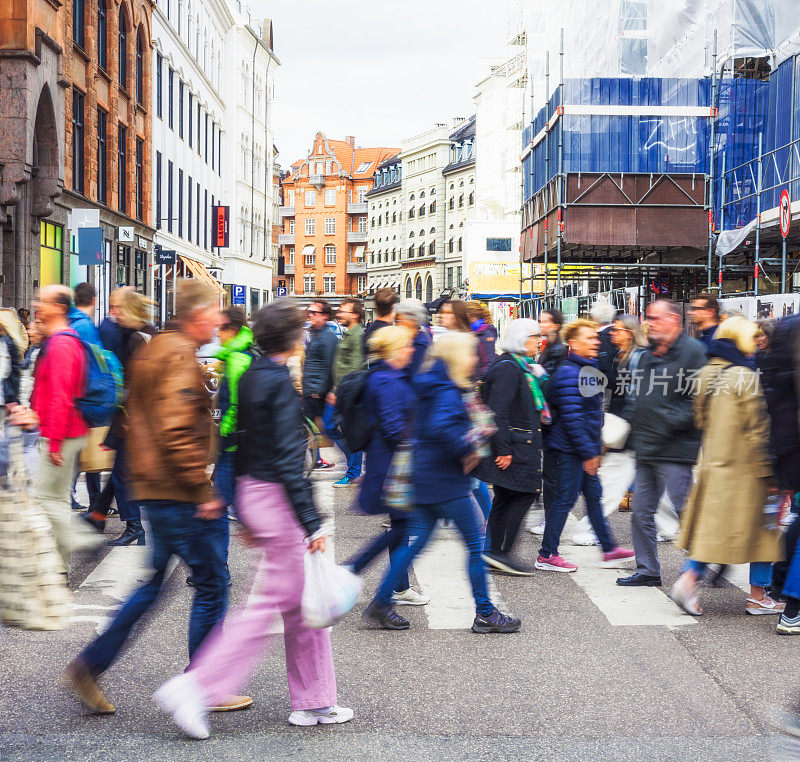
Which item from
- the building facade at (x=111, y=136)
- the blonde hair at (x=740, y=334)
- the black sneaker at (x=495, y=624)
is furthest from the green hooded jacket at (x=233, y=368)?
the building facade at (x=111, y=136)

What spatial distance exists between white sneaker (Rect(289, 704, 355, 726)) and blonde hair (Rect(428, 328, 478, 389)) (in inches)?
72.8

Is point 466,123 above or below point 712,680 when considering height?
above

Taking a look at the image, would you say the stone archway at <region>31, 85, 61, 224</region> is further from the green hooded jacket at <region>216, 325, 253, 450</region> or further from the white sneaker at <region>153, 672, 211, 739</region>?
the white sneaker at <region>153, 672, 211, 739</region>

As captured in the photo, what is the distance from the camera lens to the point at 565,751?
4039mm

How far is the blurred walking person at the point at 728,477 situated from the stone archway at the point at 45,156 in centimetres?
1889

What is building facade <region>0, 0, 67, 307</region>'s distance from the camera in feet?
65.8

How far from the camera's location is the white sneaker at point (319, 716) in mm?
4293

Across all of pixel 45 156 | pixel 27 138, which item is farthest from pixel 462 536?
pixel 45 156

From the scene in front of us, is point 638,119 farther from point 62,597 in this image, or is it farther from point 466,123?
point 466,123

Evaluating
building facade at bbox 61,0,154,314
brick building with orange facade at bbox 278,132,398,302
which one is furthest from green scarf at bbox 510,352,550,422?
brick building with orange facade at bbox 278,132,398,302

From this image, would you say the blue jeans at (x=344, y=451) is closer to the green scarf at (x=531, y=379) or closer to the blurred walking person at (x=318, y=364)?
the blurred walking person at (x=318, y=364)

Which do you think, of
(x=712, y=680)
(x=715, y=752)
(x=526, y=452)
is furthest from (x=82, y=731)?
(x=526, y=452)

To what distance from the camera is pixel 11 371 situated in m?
8.71

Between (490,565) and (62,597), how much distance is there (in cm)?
390
